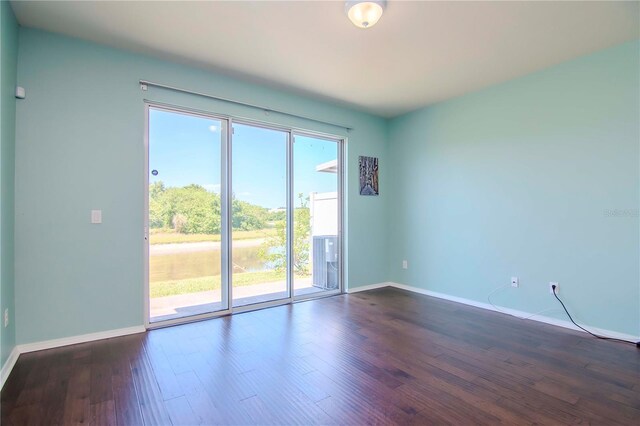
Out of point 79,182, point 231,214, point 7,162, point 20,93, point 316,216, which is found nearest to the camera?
point 7,162

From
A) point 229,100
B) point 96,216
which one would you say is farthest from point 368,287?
point 96,216

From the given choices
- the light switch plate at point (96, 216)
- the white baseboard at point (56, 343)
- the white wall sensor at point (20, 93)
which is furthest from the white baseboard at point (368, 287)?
the white wall sensor at point (20, 93)

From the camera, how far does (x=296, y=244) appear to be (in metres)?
4.18

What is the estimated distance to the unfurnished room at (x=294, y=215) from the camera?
2082mm

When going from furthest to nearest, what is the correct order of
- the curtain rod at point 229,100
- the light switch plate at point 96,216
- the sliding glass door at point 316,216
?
the sliding glass door at point 316,216 < the curtain rod at point 229,100 < the light switch plate at point 96,216

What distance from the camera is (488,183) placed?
12.6 feet

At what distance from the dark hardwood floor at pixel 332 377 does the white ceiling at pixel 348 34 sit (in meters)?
2.72

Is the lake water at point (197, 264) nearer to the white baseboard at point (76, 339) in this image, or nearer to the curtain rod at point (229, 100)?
the white baseboard at point (76, 339)

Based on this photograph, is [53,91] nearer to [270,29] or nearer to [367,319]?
[270,29]

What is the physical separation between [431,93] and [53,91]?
404cm

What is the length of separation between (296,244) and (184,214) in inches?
58.3

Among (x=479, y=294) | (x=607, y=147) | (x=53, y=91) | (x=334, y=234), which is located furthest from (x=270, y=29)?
(x=479, y=294)

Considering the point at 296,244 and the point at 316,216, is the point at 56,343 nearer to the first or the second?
the point at 296,244

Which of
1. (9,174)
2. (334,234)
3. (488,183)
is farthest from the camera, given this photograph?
(334,234)
